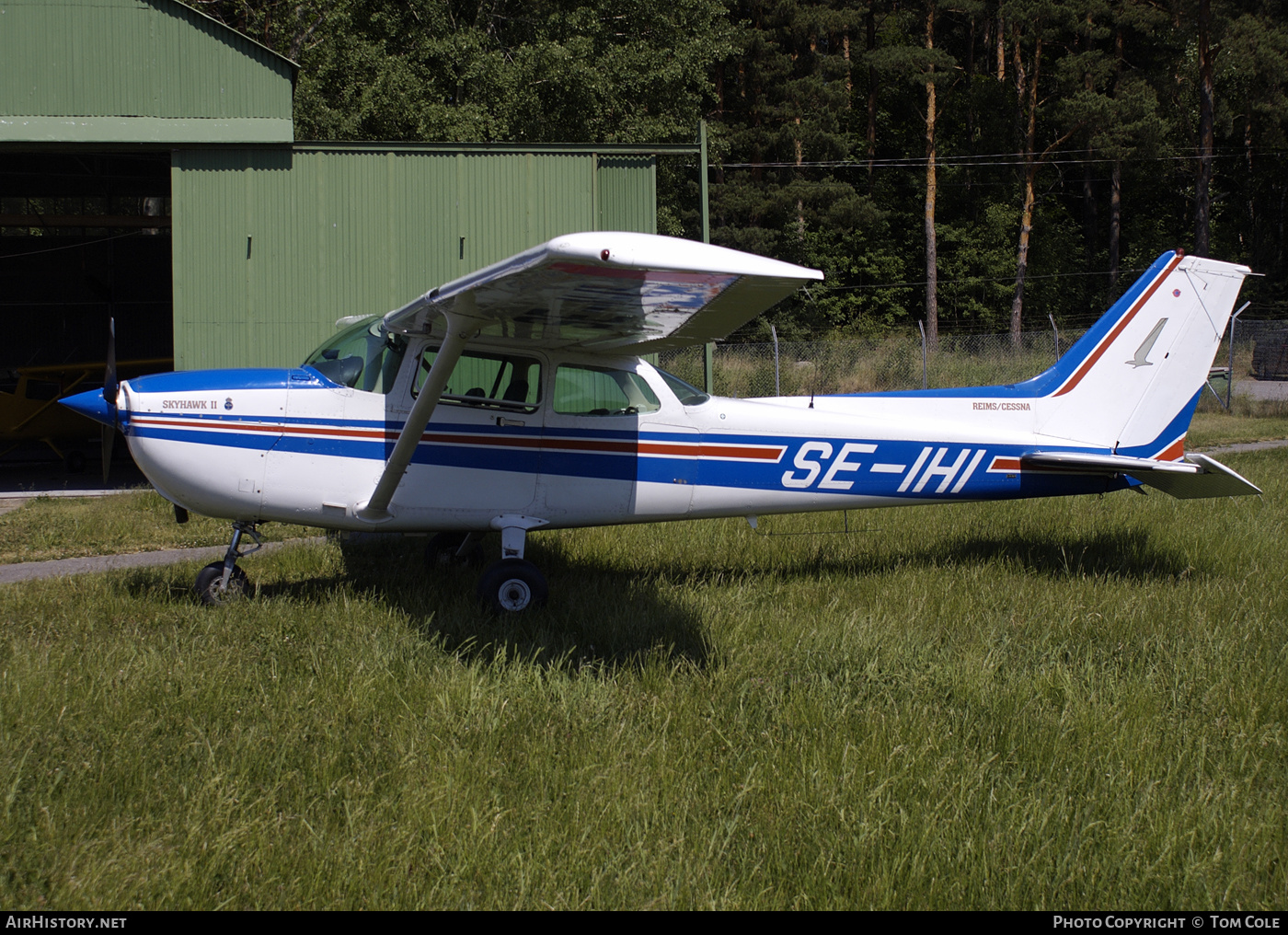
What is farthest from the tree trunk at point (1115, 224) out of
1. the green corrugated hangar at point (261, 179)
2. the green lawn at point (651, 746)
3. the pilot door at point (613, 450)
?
the pilot door at point (613, 450)

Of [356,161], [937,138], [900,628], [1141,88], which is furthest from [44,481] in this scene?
[937,138]

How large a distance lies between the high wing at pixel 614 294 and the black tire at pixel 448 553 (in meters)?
2.30

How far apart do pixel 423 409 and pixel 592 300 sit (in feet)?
4.34

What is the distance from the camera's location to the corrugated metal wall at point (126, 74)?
10.9m

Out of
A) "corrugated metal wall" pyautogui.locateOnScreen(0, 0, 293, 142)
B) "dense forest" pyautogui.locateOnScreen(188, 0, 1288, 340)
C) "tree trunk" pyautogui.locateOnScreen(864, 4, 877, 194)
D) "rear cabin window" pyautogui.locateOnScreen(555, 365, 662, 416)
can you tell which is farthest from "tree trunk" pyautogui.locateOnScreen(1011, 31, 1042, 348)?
"rear cabin window" pyautogui.locateOnScreen(555, 365, 662, 416)

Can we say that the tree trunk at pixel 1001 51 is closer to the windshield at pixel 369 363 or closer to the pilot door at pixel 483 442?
the pilot door at pixel 483 442

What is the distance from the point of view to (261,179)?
38.2ft

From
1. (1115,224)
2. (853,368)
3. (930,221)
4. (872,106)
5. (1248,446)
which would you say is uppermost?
(872,106)

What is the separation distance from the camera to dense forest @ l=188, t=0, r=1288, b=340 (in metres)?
23.5

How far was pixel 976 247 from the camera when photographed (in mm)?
36281

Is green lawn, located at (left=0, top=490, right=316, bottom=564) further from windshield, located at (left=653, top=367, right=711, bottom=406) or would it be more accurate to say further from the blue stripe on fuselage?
windshield, located at (left=653, top=367, right=711, bottom=406)

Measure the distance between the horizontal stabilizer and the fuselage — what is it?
14cm

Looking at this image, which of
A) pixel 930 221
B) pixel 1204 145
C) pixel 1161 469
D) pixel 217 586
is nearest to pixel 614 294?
pixel 217 586

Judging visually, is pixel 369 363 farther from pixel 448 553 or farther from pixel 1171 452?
pixel 1171 452
